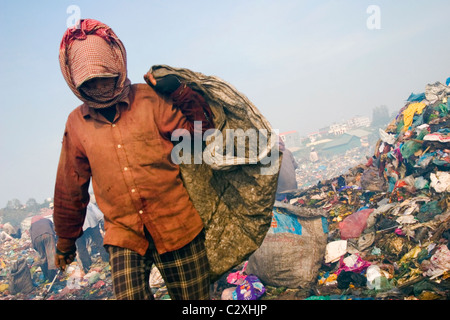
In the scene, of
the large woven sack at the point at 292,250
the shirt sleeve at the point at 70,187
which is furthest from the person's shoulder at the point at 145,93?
the large woven sack at the point at 292,250

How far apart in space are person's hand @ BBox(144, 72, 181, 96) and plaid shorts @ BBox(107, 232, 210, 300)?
0.85 m

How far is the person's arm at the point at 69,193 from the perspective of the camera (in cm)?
178

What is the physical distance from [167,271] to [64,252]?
2.24ft

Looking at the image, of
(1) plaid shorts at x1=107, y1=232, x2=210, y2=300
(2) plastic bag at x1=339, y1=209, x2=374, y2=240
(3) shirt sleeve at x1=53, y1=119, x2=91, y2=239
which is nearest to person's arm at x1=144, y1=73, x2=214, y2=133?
(3) shirt sleeve at x1=53, y1=119, x2=91, y2=239

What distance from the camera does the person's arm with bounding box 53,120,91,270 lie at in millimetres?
1784

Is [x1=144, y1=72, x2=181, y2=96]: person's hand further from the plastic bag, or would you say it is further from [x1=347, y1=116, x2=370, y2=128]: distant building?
[x1=347, y1=116, x2=370, y2=128]: distant building

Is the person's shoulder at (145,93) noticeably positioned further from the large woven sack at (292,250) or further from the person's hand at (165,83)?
the large woven sack at (292,250)

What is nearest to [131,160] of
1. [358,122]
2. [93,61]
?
[93,61]

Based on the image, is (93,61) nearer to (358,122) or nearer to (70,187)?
(70,187)

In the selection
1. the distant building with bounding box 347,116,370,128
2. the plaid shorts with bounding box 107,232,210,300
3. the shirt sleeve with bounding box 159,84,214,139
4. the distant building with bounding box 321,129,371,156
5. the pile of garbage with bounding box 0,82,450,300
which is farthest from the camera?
the distant building with bounding box 347,116,370,128
